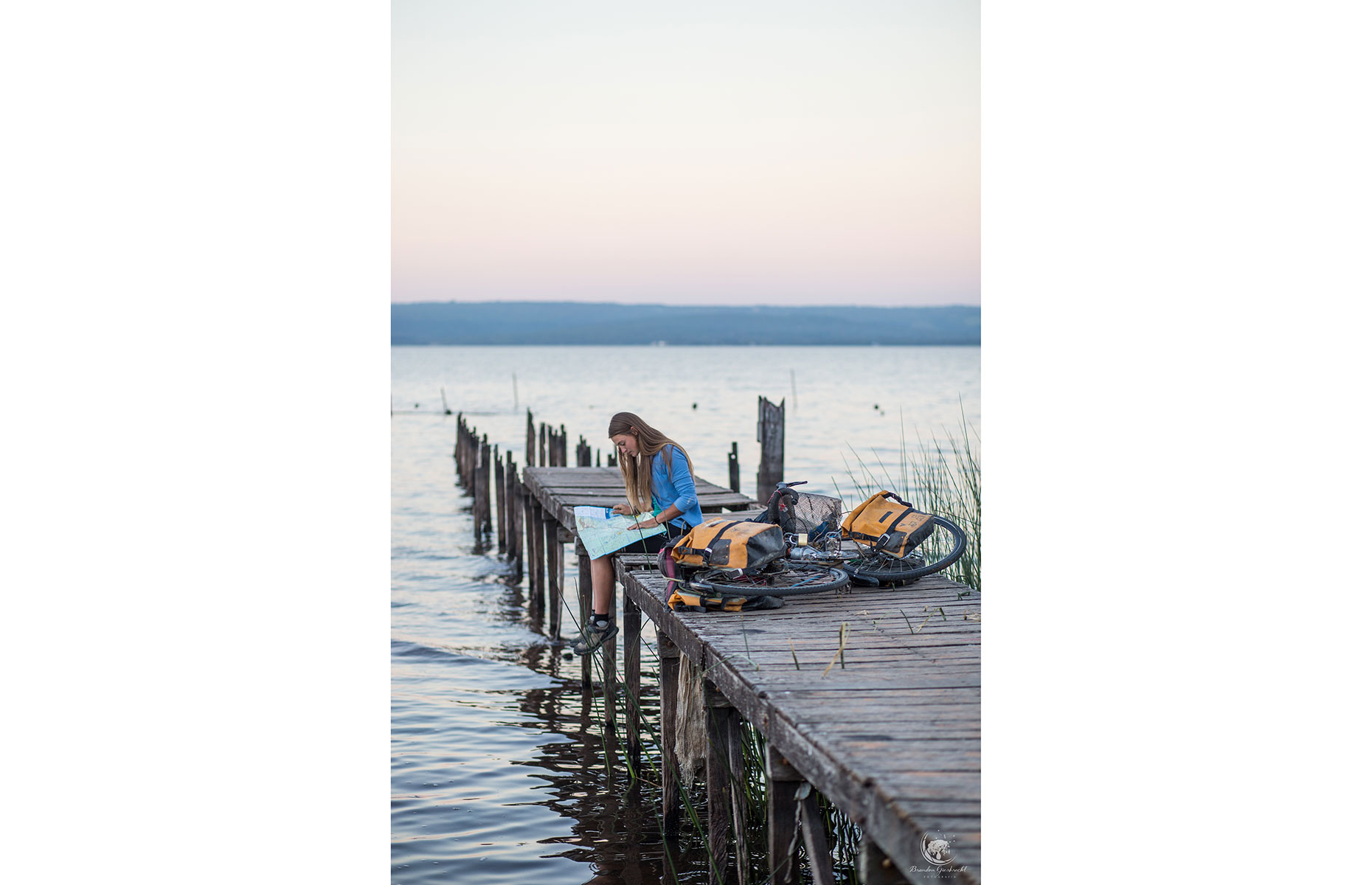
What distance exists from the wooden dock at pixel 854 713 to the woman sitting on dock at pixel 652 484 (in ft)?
1.24

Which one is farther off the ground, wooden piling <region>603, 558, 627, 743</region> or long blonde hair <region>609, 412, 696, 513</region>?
long blonde hair <region>609, 412, 696, 513</region>

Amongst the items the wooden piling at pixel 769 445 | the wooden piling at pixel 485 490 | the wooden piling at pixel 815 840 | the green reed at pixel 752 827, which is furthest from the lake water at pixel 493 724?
the wooden piling at pixel 815 840

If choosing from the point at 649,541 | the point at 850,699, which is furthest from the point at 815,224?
the point at 850,699

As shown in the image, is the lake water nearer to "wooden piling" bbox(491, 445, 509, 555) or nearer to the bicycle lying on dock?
"wooden piling" bbox(491, 445, 509, 555)

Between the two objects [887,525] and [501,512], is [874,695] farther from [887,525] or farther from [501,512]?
[501,512]

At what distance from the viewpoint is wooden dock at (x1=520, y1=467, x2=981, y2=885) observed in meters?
2.47

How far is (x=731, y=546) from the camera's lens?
4.81m

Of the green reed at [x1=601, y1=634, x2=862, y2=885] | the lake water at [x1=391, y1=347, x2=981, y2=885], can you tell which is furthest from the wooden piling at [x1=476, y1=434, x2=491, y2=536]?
the green reed at [x1=601, y1=634, x2=862, y2=885]

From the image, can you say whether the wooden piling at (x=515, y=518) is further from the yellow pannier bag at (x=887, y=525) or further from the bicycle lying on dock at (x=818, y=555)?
the yellow pannier bag at (x=887, y=525)
